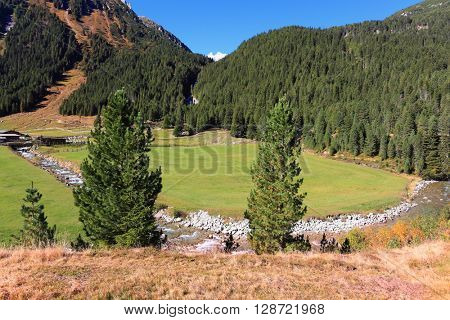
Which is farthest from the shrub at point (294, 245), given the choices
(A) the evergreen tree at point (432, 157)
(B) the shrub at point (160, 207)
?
(A) the evergreen tree at point (432, 157)

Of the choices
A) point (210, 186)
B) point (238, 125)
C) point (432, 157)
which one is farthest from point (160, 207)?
point (238, 125)

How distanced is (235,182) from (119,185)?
49507 millimetres

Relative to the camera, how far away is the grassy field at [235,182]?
6412 centimetres

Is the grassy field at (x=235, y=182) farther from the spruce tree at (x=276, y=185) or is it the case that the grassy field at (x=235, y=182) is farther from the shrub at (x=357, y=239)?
the spruce tree at (x=276, y=185)

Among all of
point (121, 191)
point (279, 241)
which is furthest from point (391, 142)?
point (121, 191)

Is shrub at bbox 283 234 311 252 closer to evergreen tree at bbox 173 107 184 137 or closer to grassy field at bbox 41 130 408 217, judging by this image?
grassy field at bbox 41 130 408 217

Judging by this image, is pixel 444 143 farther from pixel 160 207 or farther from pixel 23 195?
pixel 23 195

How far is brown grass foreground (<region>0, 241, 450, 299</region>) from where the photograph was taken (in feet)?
41.3

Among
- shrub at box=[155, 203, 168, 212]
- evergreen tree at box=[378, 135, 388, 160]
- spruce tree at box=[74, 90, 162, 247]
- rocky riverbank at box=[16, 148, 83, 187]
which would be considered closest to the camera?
spruce tree at box=[74, 90, 162, 247]

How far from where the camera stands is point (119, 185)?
30.4m

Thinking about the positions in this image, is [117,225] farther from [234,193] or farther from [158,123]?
[158,123]

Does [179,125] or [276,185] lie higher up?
[179,125]

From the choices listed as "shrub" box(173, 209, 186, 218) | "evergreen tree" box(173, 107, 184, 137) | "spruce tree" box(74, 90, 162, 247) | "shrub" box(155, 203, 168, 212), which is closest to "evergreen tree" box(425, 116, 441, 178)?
"shrub" box(173, 209, 186, 218)

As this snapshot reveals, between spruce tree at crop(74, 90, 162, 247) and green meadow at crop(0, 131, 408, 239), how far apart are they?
2037 cm
